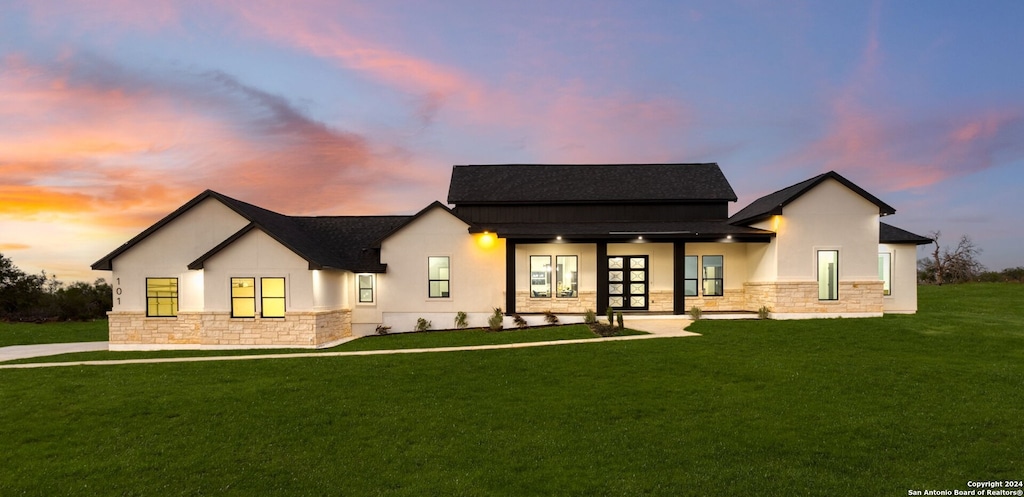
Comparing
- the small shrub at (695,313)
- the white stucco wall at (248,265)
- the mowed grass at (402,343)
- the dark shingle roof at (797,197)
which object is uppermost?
the dark shingle roof at (797,197)

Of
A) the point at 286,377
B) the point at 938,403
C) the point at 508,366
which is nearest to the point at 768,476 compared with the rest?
the point at 938,403

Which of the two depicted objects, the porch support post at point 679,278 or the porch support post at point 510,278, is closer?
the porch support post at point 679,278

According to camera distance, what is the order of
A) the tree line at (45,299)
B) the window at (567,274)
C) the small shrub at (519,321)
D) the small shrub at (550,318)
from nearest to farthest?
the small shrub at (519,321) → the small shrub at (550,318) → the window at (567,274) → the tree line at (45,299)

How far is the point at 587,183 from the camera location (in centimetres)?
2647

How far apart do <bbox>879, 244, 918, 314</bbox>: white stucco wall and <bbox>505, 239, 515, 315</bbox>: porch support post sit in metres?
16.3

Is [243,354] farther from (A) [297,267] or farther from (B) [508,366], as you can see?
(B) [508,366]

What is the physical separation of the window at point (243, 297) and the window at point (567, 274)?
12860mm

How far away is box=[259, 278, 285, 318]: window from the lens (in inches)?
765

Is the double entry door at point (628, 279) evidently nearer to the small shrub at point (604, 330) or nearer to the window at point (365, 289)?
the small shrub at point (604, 330)

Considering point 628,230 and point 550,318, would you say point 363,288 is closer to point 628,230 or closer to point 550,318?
point 550,318

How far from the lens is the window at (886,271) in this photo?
22359 mm

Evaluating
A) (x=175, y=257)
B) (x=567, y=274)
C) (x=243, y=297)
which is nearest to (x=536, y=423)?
(x=567, y=274)

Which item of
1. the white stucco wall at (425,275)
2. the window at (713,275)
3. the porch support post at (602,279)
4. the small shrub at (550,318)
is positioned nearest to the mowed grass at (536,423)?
the small shrub at (550,318)

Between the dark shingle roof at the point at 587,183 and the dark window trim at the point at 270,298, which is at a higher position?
the dark shingle roof at the point at 587,183
